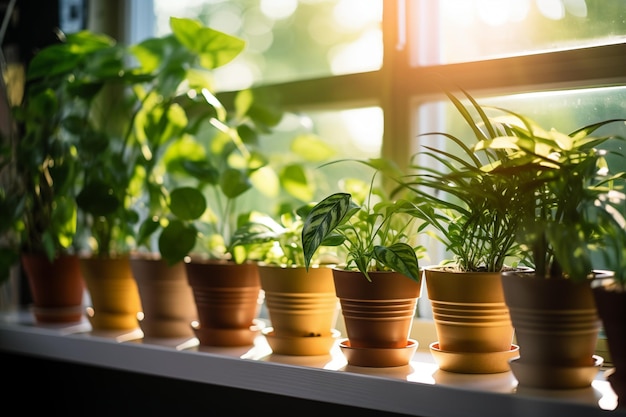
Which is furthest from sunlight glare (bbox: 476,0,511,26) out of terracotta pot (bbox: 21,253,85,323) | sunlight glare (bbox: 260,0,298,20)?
terracotta pot (bbox: 21,253,85,323)

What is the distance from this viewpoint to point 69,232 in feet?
5.38

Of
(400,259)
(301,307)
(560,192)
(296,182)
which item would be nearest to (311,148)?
(296,182)

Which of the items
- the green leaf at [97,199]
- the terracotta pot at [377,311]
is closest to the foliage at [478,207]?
the terracotta pot at [377,311]

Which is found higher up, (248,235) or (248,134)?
(248,134)

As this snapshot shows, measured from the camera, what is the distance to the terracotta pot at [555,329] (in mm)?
989

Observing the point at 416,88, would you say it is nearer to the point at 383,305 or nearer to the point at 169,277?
the point at 383,305

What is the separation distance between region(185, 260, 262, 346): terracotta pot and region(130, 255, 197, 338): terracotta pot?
0.10 m

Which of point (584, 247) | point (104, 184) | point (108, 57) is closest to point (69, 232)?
point (104, 184)

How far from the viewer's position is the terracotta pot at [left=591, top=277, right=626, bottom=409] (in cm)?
92

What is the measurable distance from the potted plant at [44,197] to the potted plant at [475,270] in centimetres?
90

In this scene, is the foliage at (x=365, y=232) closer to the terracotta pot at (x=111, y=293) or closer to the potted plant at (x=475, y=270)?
the potted plant at (x=475, y=270)

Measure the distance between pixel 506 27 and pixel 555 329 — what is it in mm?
673

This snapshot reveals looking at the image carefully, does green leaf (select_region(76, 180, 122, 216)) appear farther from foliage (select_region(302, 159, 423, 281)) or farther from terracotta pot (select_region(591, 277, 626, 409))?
terracotta pot (select_region(591, 277, 626, 409))

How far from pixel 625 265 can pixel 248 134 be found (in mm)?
870
